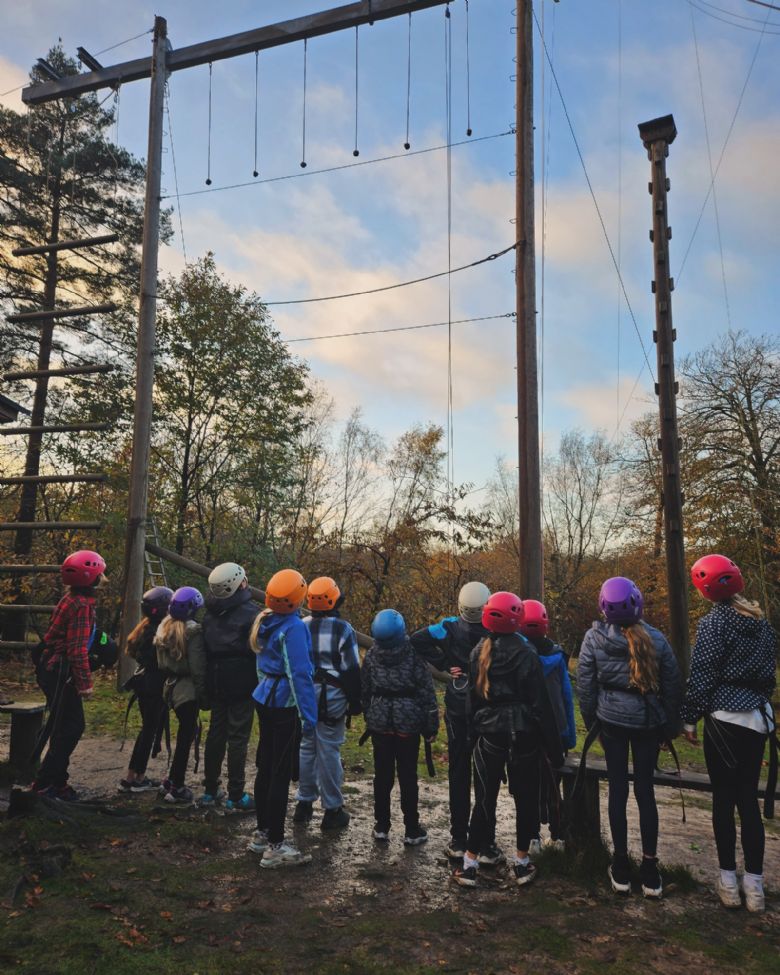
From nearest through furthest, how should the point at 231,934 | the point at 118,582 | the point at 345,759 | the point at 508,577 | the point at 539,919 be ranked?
the point at 231,934, the point at 539,919, the point at 345,759, the point at 118,582, the point at 508,577

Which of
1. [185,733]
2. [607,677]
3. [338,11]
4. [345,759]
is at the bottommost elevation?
[345,759]

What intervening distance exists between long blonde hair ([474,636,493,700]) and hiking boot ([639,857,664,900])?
1.45m

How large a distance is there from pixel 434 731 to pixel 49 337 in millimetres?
14141

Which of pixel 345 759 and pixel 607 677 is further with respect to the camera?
pixel 345 759

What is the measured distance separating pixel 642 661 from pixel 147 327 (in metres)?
9.69

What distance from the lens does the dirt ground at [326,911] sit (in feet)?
11.4

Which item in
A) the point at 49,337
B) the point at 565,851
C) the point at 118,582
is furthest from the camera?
the point at 118,582

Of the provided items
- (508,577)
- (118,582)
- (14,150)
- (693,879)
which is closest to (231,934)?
(693,879)

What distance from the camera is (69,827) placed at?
5000 millimetres

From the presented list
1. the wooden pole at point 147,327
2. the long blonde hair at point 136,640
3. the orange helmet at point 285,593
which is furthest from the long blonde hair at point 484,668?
the wooden pole at point 147,327

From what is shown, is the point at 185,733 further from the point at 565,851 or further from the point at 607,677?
the point at 607,677

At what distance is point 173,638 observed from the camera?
5.92 m

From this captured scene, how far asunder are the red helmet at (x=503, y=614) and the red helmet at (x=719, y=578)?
3.95 ft

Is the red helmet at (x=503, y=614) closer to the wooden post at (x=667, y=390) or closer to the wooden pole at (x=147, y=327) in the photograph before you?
the wooden post at (x=667, y=390)
